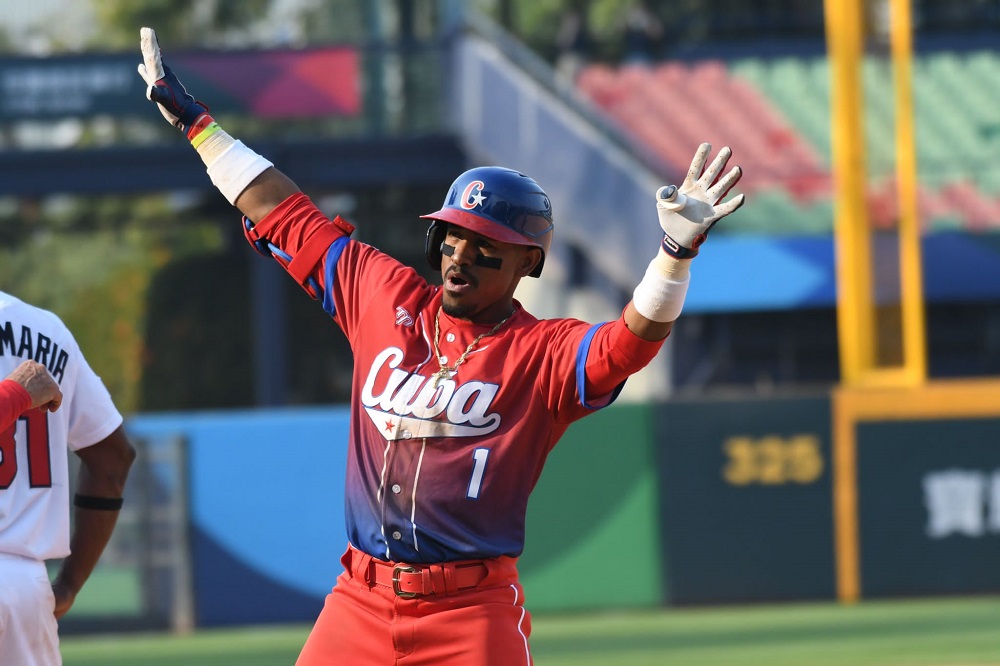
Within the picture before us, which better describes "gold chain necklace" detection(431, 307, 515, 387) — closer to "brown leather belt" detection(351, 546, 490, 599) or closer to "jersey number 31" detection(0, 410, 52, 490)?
"brown leather belt" detection(351, 546, 490, 599)

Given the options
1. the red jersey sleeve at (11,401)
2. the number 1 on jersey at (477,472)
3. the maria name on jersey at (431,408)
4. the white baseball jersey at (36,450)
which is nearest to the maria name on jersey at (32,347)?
the white baseball jersey at (36,450)

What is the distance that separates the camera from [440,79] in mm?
18500

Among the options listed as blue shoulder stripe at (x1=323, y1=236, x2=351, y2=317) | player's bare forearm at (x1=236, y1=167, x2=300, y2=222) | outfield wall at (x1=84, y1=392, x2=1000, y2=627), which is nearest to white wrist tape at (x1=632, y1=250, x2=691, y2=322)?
blue shoulder stripe at (x1=323, y1=236, x2=351, y2=317)

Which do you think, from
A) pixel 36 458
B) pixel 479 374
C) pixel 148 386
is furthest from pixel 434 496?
pixel 148 386

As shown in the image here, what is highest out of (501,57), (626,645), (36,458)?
(501,57)

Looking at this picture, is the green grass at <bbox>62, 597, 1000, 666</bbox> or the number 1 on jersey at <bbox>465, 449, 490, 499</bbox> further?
the green grass at <bbox>62, 597, 1000, 666</bbox>

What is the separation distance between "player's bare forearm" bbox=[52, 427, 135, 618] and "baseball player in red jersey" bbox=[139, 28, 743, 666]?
72 cm

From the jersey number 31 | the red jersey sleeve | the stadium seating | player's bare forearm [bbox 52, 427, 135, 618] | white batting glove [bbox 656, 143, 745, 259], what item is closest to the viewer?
the red jersey sleeve

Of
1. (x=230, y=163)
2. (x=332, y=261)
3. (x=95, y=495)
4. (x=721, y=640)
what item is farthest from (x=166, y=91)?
(x=721, y=640)

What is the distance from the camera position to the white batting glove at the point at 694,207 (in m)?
4.02

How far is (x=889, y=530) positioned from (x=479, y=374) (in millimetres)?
8483

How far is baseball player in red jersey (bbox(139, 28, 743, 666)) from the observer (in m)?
4.30

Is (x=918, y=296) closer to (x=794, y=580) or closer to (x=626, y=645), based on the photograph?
(x=794, y=580)

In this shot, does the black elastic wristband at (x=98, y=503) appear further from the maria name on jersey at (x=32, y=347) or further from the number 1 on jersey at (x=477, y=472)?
the number 1 on jersey at (x=477, y=472)
